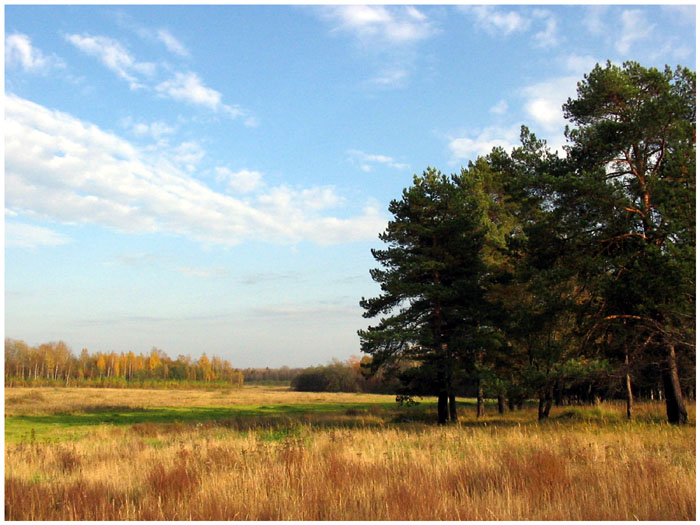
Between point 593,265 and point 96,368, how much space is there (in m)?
151

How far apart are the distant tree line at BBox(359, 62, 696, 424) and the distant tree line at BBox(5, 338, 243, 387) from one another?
10644 cm

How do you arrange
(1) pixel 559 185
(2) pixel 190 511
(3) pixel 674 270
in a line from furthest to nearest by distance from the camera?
(1) pixel 559 185
(3) pixel 674 270
(2) pixel 190 511

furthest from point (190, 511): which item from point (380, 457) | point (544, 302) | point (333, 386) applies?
point (333, 386)

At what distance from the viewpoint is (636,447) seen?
9.36 meters

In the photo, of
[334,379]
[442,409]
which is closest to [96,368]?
[334,379]

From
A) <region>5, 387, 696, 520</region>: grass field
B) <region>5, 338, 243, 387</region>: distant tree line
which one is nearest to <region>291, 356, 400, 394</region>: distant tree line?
<region>5, 338, 243, 387</region>: distant tree line

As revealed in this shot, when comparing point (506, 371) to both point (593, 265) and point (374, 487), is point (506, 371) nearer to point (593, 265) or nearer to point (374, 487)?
point (593, 265)

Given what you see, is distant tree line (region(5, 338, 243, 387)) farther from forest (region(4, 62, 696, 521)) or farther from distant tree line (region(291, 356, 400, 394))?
forest (region(4, 62, 696, 521))

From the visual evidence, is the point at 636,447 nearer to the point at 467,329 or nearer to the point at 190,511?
Answer: the point at 190,511

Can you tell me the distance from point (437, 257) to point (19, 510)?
60.5 ft

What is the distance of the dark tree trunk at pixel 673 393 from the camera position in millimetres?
15266

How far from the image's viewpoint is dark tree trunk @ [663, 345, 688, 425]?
50.1 ft

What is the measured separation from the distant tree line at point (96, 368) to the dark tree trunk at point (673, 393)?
373ft

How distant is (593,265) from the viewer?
1516 cm
